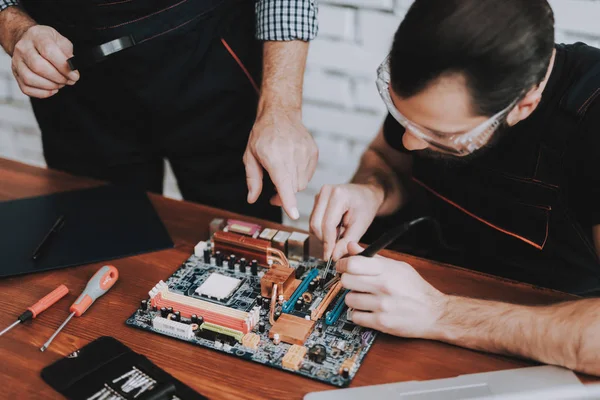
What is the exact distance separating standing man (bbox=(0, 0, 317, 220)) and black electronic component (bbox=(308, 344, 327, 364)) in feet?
1.04

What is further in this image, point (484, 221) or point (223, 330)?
point (484, 221)

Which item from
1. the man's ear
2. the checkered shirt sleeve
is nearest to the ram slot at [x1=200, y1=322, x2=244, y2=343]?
the man's ear

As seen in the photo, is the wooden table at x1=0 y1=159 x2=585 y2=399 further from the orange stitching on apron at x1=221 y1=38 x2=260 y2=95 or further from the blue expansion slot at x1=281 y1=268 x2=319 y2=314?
the orange stitching on apron at x1=221 y1=38 x2=260 y2=95

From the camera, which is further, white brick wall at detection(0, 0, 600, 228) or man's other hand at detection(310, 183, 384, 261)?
white brick wall at detection(0, 0, 600, 228)

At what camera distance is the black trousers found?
61.0 inches

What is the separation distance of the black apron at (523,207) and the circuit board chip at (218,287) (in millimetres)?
579

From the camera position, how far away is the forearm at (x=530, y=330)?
1.00 metres

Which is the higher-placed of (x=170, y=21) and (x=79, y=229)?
(x=170, y=21)

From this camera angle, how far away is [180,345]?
1062 mm

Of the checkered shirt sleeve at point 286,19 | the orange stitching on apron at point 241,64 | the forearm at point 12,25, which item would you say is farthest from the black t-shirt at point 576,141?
the forearm at point 12,25

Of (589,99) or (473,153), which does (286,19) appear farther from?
(589,99)

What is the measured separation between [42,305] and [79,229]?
29cm

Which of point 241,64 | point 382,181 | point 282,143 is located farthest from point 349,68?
point 282,143

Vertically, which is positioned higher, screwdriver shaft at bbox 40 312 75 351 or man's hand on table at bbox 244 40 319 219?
man's hand on table at bbox 244 40 319 219
